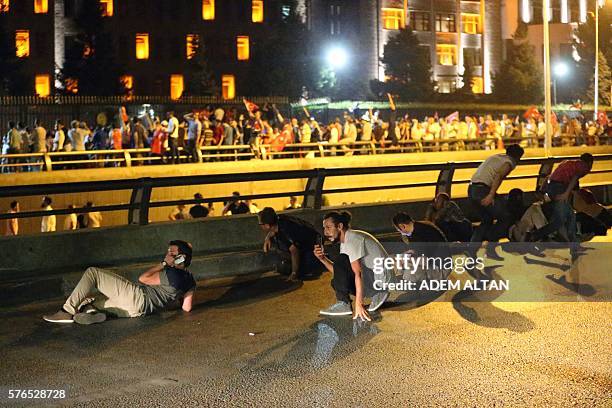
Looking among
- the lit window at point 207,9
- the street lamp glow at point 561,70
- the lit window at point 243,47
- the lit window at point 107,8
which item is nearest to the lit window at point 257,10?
the lit window at point 243,47

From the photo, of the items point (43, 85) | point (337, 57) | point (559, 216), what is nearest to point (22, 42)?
point (43, 85)

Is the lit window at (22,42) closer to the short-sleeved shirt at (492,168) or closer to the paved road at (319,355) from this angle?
the short-sleeved shirt at (492,168)

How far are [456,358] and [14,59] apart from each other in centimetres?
5579

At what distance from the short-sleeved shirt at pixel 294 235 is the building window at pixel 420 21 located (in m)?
74.5

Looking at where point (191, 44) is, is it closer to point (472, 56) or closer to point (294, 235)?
point (472, 56)

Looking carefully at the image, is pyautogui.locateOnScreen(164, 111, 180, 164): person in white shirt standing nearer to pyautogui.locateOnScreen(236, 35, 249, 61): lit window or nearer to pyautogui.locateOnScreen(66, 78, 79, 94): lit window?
pyautogui.locateOnScreen(66, 78, 79, 94): lit window

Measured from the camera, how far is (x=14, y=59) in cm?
5947

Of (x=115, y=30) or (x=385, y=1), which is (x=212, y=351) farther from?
(x=385, y=1)

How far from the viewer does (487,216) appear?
13148 millimetres

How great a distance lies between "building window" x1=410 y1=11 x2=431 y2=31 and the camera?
84.8m

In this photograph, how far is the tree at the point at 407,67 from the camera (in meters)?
72.2

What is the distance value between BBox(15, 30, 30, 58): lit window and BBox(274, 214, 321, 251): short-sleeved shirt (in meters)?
54.6

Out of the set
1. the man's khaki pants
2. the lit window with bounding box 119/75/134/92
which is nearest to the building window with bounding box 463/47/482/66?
the lit window with bounding box 119/75/134/92

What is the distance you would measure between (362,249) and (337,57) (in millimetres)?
62504
